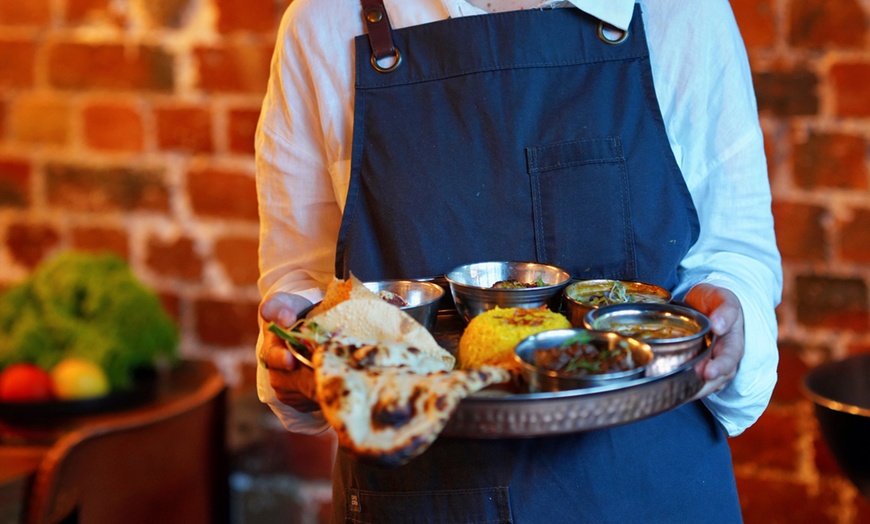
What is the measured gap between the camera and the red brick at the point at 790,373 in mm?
1993

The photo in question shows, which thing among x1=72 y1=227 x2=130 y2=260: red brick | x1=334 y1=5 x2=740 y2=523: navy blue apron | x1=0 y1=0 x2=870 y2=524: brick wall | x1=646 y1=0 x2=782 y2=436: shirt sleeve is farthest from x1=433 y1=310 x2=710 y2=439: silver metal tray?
x1=72 y1=227 x2=130 y2=260: red brick

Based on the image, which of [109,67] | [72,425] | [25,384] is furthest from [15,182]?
[72,425]

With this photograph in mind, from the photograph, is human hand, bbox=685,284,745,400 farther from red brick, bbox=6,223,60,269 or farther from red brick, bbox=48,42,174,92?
red brick, bbox=6,223,60,269

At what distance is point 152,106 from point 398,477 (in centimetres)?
150

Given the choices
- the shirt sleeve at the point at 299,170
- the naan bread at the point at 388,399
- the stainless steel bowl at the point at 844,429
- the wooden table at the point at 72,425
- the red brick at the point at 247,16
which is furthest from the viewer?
the red brick at the point at 247,16

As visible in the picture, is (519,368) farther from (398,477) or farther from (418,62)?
(418,62)

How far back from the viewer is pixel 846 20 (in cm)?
184

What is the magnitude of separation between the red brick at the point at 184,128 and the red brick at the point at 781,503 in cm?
153

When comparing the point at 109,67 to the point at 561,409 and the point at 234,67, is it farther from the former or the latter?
the point at 561,409

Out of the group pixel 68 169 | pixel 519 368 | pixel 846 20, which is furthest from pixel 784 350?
pixel 68 169

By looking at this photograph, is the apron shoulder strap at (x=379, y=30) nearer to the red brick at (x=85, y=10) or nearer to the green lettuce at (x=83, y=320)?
the green lettuce at (x=83, y=320)

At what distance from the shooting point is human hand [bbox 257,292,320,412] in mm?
994

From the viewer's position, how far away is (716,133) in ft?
4.09

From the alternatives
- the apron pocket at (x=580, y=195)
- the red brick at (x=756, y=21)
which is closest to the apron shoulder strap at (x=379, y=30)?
the apron pocket at (x=580, y=195)
